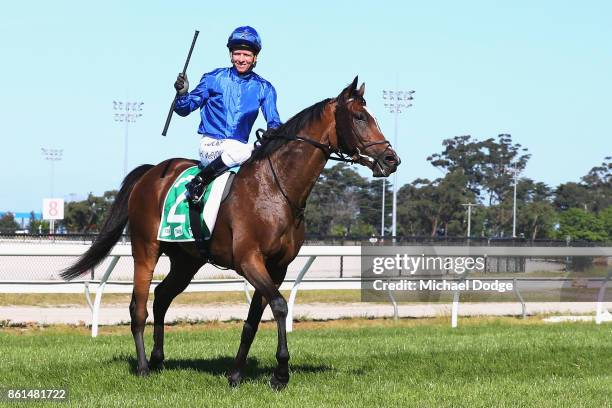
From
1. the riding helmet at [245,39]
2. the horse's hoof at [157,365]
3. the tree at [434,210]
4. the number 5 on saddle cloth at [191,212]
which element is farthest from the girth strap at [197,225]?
the tree at [434,210]

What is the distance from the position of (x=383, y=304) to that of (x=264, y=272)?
1110 centimetres

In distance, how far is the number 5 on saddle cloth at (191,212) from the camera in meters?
6.43

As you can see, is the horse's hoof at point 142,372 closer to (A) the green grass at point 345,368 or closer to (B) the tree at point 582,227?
(A) the green grass at point 345,368

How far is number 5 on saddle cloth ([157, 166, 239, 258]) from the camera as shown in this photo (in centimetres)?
643

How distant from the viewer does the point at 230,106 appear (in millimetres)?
6551

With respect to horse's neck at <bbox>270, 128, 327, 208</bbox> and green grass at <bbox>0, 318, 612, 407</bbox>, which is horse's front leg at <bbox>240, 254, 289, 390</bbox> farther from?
horse's neck at <bbox>270, 128, 327, 208</bbox>

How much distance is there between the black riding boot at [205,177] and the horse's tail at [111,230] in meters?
1.22

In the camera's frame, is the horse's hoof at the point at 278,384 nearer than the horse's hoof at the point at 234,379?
Yes

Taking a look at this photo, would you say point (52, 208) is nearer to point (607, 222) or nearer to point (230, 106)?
point (607, 222)

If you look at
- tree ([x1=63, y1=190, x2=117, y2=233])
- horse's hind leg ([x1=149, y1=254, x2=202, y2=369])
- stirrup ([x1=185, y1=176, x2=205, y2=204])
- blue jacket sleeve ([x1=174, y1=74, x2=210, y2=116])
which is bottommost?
tree ([x1=63, y1=190, x2=117, y2=233])

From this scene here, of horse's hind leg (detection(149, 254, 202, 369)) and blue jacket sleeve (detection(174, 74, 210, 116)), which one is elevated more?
blue jacket sleeve (detection(174, 74, 210, 116))

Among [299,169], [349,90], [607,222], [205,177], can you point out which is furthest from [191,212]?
[607,222]

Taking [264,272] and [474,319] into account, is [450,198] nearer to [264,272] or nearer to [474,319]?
[474,319]

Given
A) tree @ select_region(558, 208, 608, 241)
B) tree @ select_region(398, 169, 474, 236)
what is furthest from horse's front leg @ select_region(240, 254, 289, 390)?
tree @ select_region(398, 169, 474, 236)
